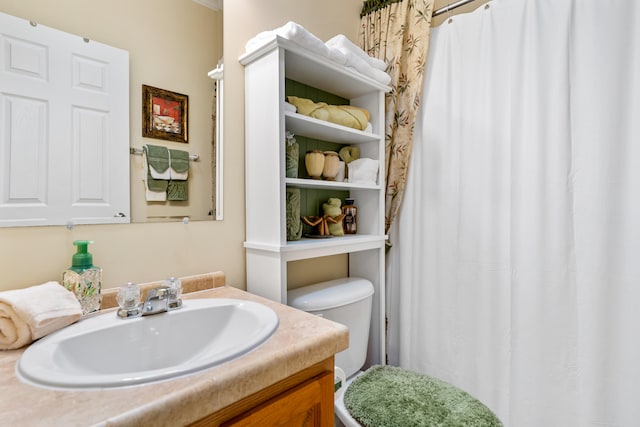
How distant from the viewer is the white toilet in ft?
4.08

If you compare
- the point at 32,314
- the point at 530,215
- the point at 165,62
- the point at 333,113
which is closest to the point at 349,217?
the point at 333,113

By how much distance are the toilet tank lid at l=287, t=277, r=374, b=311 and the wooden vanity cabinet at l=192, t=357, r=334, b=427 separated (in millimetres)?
481

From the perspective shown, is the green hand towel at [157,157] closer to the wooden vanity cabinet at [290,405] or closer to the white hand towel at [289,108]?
the white hand towel at [289,108]

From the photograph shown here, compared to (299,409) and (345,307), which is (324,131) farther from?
(299,409)

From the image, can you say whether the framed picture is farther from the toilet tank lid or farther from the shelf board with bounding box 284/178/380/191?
the toilet tank lid

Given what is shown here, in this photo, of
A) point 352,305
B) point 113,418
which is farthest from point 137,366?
point 352,305

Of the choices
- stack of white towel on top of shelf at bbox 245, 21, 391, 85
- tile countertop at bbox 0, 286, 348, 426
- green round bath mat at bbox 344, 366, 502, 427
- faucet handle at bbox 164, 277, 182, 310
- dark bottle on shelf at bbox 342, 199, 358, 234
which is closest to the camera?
tile countertop at bbox 0, 286, 348, 426

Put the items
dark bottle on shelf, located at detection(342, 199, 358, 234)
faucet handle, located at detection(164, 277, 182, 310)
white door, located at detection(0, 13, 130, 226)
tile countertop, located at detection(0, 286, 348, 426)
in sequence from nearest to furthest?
tile countertop, located at detection(0, 286, 348, 426)
white door, located at detection(0, 13, 130, 226)
faucet handle, located at detection(164, 277, 182, 310)
dark bottle on shelf, located at detection(342, 199, 358, 234)

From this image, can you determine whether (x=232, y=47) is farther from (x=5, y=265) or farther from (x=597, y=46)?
(x=597, y=46)

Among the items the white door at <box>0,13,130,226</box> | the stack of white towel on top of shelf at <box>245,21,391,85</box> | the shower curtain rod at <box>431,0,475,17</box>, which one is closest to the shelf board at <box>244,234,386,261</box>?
the white door at <box>0,13,130,226</box>

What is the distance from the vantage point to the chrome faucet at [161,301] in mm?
835

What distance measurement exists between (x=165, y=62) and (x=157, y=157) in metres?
0.30

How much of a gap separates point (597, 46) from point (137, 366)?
1.75m

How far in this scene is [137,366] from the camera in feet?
2.51
